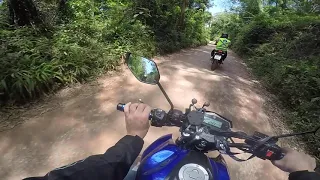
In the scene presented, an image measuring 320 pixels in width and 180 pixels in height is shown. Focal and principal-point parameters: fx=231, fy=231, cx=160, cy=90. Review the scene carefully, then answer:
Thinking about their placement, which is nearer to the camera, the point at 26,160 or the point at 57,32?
the point at 26,160

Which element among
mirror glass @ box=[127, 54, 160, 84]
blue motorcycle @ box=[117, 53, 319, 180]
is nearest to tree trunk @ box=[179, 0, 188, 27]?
mirror glass @ box=[127, 54, 160, 84]

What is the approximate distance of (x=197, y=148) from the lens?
1.25m

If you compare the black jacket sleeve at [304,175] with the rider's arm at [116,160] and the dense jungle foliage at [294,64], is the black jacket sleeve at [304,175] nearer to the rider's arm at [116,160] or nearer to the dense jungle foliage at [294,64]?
the rider's arm at [116,160]

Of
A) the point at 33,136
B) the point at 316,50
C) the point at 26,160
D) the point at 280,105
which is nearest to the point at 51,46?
the point at 33,136

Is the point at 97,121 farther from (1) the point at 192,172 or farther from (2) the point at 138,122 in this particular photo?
(1) the point at 192,172

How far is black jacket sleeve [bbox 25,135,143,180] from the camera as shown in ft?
3.22

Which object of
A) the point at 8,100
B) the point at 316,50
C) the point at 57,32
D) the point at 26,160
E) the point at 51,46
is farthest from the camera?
the point at 316,50

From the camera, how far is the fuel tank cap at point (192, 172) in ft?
3.55

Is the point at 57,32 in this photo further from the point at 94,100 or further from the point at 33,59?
the point at 94,100

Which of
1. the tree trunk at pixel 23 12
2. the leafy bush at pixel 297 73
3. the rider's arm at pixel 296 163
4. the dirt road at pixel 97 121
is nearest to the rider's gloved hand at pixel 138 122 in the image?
the rider's arm at pixel 296 163

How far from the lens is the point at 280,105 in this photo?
5.93 metres

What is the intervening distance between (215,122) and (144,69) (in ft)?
1.84

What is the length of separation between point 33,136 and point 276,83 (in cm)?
641

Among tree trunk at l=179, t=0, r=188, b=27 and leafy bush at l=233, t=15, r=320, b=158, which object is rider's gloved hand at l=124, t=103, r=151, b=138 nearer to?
leafy bush at l=233, t=15, r=320, b=158
